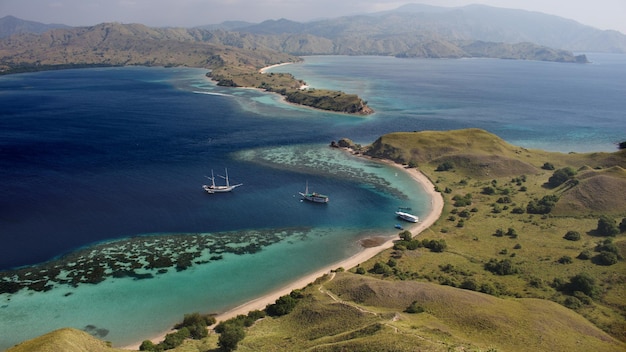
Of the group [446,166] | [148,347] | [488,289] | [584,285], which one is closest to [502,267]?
[488,289]

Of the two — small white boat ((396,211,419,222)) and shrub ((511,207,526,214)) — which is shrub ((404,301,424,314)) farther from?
shrub ((511,207,526,214))

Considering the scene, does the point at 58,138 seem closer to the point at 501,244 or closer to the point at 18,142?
the point at 18,142

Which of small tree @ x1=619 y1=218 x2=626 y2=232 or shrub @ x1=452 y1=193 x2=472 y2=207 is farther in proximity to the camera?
shrub @ x1=452 y1=193 x2=472 y2=207

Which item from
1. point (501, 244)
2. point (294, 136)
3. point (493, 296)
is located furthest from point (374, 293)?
point (294, 136)

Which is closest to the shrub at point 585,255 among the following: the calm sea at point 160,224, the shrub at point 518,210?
the shrub at point 518,210

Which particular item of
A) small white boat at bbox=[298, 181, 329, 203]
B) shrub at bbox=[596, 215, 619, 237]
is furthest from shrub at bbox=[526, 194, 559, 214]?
small white boat at bbox=[298, 181, 329, 203]

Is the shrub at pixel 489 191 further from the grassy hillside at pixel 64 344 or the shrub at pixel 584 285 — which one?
the grassy hillside at pixel 64 344

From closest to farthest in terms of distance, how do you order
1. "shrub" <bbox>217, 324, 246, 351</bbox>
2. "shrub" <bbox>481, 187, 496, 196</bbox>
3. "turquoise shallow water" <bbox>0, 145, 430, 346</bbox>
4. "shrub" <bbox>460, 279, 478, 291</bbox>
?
"shrub" <bbox>217, 324, 246, 351</bbox>
"turquoise shallow water" <bbox>0, 145, 430, 346</bbox>
"shrub" <bbox>460, 279, 478, 291</bbox>
"shrub" <bbox>481, 187, 496, 196</bbox>
